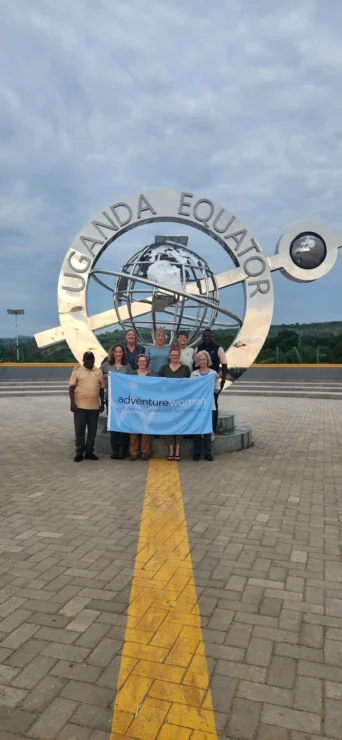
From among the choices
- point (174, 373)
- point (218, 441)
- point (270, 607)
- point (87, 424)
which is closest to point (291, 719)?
point (270, 607)

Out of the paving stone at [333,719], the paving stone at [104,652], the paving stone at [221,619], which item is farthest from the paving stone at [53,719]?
the paving stone at [333,719]

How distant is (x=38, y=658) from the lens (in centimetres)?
246

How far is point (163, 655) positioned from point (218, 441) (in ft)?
15.6

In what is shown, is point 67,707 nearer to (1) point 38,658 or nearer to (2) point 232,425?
(1) point 38,658

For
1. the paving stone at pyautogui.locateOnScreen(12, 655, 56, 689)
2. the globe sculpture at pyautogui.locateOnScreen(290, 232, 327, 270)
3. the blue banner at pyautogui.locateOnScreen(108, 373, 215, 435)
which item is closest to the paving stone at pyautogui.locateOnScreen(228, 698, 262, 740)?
the paving stone at pyautogui.locateOnScreen(12, 655, 56, 689)

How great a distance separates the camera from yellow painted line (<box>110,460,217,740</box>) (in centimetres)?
204

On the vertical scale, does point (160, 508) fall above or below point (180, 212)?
below

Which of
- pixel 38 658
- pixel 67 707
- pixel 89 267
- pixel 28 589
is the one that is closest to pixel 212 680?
pixel 67 707

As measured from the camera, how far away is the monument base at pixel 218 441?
6.95m

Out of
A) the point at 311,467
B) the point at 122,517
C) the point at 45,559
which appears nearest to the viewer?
the point at 45,559

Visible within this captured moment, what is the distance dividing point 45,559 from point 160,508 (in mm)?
1379

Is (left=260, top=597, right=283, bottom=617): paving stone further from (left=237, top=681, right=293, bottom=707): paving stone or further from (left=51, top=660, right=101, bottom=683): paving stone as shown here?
(left=51, top=660, right=101, bottom=683): paving stone

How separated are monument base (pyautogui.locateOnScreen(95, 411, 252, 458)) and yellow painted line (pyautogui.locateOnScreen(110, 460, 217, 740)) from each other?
286 centimetres

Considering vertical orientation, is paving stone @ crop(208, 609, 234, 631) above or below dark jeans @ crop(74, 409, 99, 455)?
below
